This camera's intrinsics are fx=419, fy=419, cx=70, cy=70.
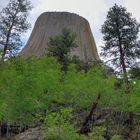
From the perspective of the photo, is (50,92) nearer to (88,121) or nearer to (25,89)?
(25,89)

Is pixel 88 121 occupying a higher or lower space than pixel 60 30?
lower

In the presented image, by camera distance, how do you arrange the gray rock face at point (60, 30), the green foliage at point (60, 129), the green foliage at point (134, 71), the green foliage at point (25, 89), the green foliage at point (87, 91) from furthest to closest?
the gray rock face at point (60, 30)
the green foliage at point (134, 71)
the green foliage at point (87, 91)
the green foliage at point (25, 89)
the green foliage at point (60, 129)

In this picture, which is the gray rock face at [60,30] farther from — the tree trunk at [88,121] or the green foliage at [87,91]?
the tree trunk at [88,121]

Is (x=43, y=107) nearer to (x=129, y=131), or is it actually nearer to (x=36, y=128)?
(x=36, y=128)

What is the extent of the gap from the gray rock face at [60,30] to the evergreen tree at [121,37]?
64.1 ft

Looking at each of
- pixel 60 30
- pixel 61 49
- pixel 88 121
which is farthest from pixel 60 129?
pixel 60 30

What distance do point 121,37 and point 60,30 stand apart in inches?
1000

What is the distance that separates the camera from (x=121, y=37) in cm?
3847

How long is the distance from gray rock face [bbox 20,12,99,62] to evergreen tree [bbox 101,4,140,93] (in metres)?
19.5

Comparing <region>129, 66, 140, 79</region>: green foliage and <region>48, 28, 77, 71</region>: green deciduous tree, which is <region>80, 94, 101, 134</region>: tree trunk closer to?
<region>129, 66, 140, 79</region>: green foliage

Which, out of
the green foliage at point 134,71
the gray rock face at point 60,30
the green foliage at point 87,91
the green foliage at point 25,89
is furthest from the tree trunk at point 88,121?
the gray rock face at point 60,30

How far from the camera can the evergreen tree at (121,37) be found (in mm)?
37728

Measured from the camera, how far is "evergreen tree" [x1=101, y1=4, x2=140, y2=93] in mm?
37728

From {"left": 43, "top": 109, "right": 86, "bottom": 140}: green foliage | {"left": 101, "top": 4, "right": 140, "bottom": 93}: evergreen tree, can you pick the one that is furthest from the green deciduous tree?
{"left": 43, "top": 109, "right": 86, "bottom": 140}: green foliage
